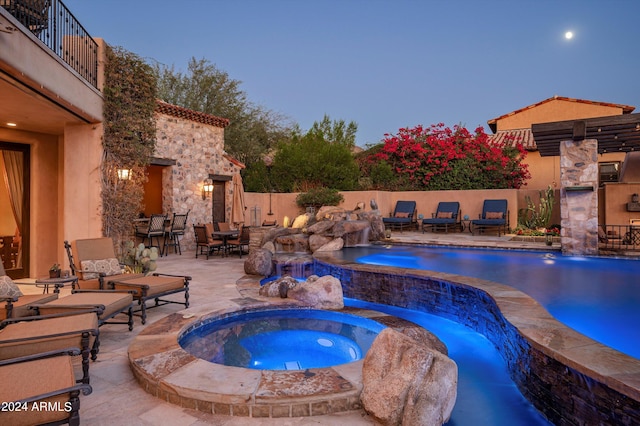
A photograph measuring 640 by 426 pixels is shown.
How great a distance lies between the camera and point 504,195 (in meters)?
12.5

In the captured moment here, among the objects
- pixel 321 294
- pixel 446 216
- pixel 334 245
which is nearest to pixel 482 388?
pixel 321 294

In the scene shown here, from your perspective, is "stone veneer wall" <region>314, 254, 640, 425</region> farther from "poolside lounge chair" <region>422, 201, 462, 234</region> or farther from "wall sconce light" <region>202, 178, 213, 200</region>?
"wall sconce light" <region>202, 178, 213, 200</region>

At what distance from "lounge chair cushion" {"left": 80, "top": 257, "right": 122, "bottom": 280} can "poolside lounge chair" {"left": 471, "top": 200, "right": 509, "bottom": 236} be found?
992 cm

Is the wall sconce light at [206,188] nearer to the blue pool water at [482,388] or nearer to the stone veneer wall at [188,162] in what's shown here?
the stone veneer wall at [188,162]

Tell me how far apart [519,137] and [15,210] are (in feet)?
61.8

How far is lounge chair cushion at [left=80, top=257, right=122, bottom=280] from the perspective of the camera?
4906 mm

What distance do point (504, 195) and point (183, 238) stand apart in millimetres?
10439

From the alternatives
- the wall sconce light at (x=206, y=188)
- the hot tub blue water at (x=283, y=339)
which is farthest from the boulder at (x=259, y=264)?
the wall sconce light at (x=206, y=188)

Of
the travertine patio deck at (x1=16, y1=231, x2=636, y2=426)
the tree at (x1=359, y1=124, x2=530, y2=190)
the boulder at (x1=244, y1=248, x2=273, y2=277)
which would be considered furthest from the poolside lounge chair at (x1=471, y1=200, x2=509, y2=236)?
the travertine patio deck at (x1=16, y1=231, x2=636, y2=426)

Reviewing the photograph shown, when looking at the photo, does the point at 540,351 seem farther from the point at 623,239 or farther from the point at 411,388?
the point at 623,239

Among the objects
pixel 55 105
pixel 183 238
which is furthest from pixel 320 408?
pixel 183 238

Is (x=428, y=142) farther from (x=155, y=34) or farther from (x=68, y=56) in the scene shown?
(x=155, y=34)

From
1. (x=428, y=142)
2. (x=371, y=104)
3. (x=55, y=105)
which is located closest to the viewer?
(x=55, y=105)

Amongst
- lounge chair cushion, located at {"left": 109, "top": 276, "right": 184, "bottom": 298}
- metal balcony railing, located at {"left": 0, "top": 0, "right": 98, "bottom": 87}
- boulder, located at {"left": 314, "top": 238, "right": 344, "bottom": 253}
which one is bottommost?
lounge chair cushion, located at {"left": 109, "top": 276, "right": 184, "bottom": 298}
